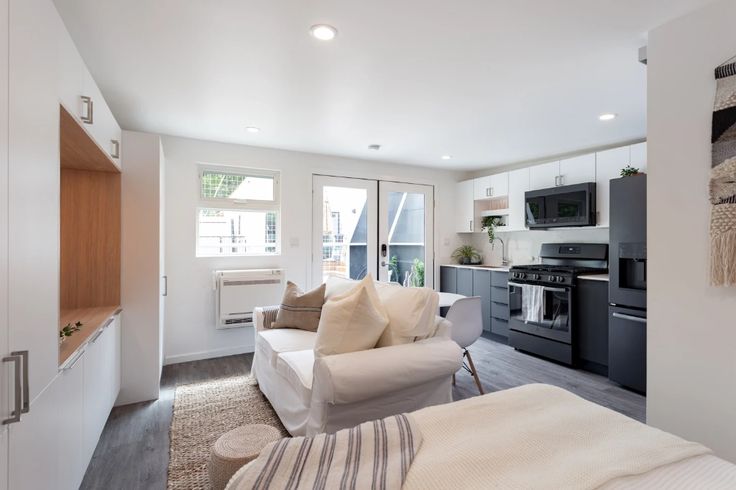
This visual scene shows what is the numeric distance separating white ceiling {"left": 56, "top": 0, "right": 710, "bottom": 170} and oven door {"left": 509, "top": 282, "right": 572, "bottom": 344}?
1.67m

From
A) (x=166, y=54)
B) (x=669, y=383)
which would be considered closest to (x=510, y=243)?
(x=669, y=383)

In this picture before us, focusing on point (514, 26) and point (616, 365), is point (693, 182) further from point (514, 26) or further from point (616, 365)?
point (616, 365)

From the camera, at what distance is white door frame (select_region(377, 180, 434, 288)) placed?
5.15 m

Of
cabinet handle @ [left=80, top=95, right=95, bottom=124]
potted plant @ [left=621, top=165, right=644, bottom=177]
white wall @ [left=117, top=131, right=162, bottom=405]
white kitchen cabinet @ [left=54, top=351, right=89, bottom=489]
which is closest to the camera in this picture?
white kitchen cabinet @ [left=54, top=351, right=89, bottom=489]

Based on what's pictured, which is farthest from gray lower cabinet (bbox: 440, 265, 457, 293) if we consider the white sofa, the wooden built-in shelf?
the wooden built-in shelf

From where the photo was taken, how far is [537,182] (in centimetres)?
464

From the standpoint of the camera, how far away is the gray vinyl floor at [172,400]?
2066 millimetres

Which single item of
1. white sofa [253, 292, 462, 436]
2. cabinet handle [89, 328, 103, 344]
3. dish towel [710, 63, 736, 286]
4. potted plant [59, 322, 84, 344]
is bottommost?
white sofa [253, 292, 462, 436]

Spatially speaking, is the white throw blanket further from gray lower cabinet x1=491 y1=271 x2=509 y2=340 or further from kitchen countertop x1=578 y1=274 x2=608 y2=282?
gray lower cabinet x1=491 y1=271 x2=509 y2=340

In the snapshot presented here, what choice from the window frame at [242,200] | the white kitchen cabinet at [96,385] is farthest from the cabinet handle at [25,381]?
the window frame at [242,200]

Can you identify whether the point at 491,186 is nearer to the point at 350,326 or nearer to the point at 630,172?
the point at 630,172

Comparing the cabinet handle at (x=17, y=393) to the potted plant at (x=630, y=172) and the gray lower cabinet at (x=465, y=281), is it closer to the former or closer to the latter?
the potted plant at (x=630, y=172)

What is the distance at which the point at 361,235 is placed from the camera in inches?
198

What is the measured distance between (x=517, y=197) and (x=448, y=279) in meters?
1.52
